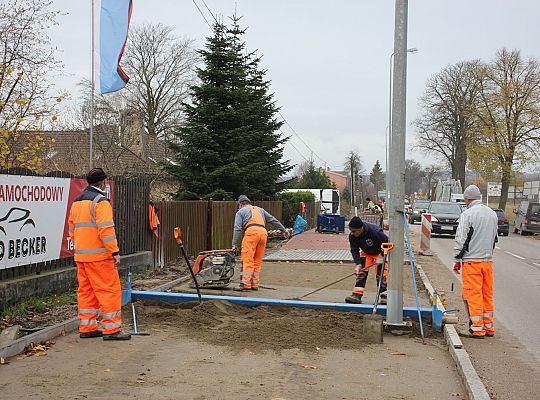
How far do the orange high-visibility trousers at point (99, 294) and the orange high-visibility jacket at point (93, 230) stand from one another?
0.34 ft

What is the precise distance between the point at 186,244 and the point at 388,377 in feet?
34.5

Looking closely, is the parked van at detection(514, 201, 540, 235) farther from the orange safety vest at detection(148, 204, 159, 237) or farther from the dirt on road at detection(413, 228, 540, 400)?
the dirt on road at detection(413, 228, 540, 400)

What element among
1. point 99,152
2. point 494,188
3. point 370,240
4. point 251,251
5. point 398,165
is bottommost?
point 251,251

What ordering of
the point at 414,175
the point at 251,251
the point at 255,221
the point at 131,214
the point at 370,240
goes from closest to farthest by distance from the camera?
the point at 370,240 < the point at 251,251 < the point at 255,221 < the point at 131,214 < the point at 414,175

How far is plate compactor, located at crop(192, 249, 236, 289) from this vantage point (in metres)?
11.1

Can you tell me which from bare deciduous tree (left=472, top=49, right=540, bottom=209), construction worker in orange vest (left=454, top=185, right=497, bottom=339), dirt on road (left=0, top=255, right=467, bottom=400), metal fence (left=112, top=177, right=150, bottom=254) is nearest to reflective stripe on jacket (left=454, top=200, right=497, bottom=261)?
construction worker in orange vest (left=454, top=185, right=497, bottom=339)

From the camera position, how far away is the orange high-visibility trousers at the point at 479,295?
8359 millimetres

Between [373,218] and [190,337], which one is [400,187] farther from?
[373,218]

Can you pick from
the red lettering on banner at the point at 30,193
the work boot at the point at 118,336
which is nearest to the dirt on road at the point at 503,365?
the work boot at the point at 118,336

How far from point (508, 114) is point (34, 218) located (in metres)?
45.2

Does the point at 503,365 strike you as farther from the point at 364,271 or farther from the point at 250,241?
the point at 250,241

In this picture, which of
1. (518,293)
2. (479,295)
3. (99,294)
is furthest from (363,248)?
(518,293)

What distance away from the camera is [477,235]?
8625 millimetres

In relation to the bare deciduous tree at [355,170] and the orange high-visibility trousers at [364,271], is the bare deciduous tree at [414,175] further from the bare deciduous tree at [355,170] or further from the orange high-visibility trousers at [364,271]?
the orange high-visibility trousers at [364,271]
